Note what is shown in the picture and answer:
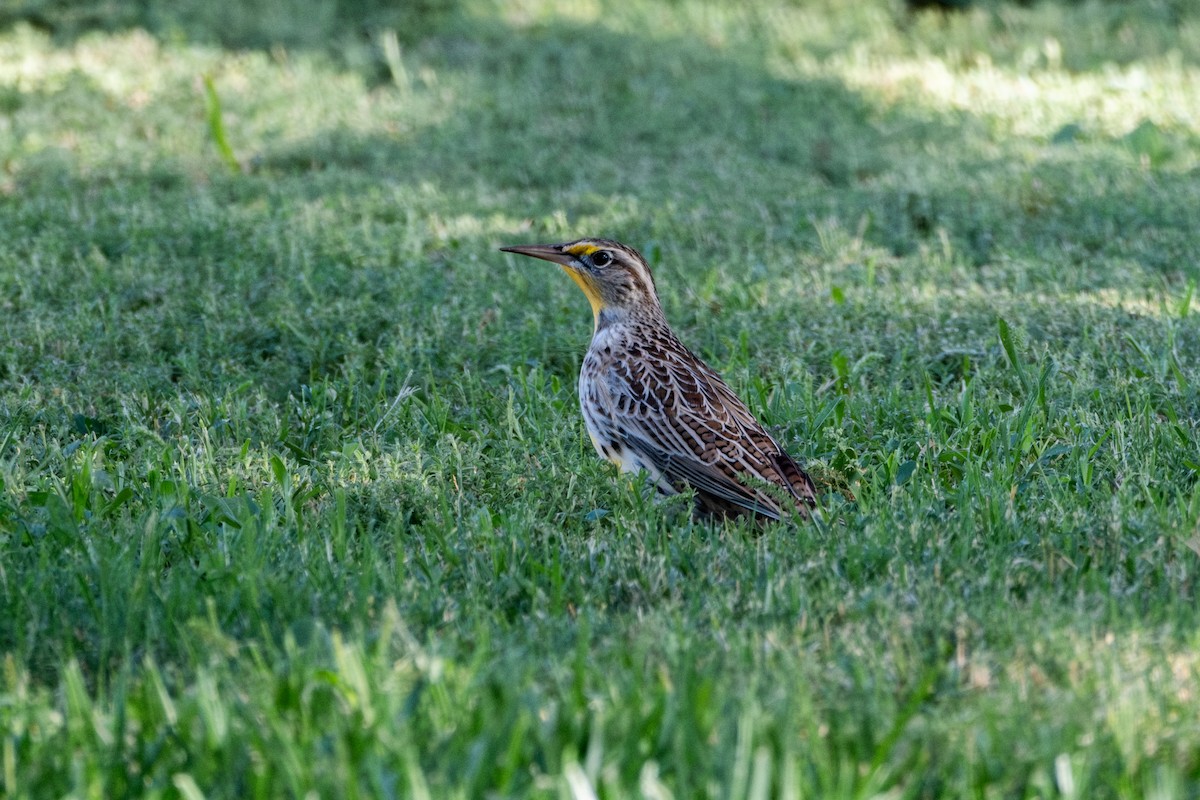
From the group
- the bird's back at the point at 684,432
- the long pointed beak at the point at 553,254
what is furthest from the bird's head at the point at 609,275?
the bird's back at the point at 684,432

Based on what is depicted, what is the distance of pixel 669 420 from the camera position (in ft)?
17.0

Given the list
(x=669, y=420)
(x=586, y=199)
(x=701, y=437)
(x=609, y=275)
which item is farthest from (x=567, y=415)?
(x=586, y=199)

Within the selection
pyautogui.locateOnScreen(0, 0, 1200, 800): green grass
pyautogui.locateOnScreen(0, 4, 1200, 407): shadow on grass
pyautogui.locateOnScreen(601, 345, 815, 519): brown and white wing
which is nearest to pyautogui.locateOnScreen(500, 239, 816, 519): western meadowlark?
pyautogui.locateOnScreen(601, 345, 815, 519): brown and white wing

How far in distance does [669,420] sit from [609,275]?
0.92m

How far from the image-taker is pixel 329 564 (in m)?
4.05

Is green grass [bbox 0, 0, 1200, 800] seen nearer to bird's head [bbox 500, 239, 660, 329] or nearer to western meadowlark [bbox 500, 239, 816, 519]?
western meadowlark [bbox 500, 239, 816, 519]

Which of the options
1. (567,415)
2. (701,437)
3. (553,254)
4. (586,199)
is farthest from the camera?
(586,199)

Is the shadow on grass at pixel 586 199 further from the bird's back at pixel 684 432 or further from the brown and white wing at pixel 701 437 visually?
the brown and white wing at pixel 701 437

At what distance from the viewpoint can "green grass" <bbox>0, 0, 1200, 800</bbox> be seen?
9.80ft

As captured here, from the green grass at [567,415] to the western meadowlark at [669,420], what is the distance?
0.20 m

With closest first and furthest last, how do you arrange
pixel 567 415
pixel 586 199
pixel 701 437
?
1. pixel 701 437
2. pixel 567 415
3. pixel 586 199

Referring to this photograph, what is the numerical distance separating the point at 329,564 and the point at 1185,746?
2308mm

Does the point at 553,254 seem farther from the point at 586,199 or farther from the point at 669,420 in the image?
the point at 586,199

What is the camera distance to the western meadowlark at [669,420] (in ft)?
16.2
